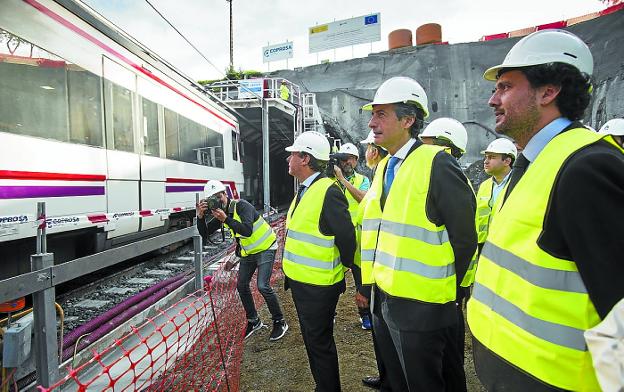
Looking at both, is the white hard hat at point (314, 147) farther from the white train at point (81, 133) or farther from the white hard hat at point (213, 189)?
the white train at point (81, 133)

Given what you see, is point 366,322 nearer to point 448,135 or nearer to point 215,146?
point 448,135

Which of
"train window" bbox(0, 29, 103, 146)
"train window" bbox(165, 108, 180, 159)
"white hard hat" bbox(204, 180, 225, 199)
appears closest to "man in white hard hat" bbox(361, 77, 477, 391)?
"white hard hat" bbox(204, 180, 225, 199)

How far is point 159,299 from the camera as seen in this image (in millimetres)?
4609

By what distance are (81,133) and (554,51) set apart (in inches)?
205

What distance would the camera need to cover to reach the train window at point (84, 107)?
4754 millimetres

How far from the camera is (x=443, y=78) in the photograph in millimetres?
21719

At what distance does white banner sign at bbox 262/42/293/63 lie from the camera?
27.7 m

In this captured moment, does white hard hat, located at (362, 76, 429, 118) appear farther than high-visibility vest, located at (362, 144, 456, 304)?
Yes

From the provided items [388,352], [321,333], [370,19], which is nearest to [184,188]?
[321,333]

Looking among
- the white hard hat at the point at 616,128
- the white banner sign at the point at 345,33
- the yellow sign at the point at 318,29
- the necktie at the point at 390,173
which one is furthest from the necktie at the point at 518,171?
the yellow sign at the point at 318,29

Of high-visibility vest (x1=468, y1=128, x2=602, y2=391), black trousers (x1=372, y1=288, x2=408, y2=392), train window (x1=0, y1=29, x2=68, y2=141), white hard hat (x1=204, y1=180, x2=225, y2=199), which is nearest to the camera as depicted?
high-visibility vest (x1=468, y1=128, x2=602, y2=391)

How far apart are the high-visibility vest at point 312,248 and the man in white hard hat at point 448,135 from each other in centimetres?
153

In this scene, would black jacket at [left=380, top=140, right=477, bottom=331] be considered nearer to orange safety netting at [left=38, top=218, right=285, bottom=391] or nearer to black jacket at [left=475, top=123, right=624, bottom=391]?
black jacket at [left=475, top=123, right=624, bottom=391]

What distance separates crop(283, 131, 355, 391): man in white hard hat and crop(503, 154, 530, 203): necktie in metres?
1.45
